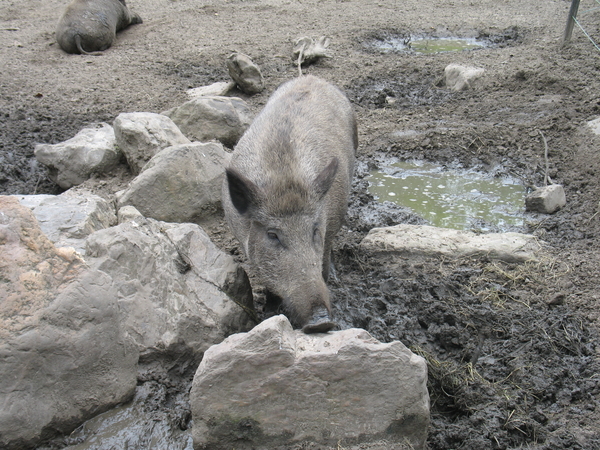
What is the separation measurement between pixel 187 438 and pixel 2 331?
3.51 feet

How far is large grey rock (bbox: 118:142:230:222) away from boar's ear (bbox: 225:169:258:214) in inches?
54.2

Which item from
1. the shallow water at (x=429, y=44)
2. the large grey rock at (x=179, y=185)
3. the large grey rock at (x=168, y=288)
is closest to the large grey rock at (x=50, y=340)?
the large grey rock at (x=168, y=288)

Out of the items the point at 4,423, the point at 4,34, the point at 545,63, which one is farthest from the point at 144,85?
the point at 4,423

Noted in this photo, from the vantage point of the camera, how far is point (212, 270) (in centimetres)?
376

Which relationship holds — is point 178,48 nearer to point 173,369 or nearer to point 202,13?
point 202,13

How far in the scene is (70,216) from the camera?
4156 mm

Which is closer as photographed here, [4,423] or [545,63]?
[4,423]

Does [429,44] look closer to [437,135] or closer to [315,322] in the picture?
[437,135]

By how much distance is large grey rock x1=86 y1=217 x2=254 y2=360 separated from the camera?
331 cm

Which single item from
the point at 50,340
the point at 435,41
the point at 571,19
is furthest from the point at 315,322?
the point at 435,41

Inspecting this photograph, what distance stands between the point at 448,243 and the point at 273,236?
1.86 metres

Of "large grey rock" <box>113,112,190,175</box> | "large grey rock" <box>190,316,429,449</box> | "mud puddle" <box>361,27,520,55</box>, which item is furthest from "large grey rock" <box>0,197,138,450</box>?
"mud puddle" <box>361,27,520,55</box>

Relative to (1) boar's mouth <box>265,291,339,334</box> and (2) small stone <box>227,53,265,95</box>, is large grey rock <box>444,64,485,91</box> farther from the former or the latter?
(1) boar's mouth <box>265,291,339,334</box>

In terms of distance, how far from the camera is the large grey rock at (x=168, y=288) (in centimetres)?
331
